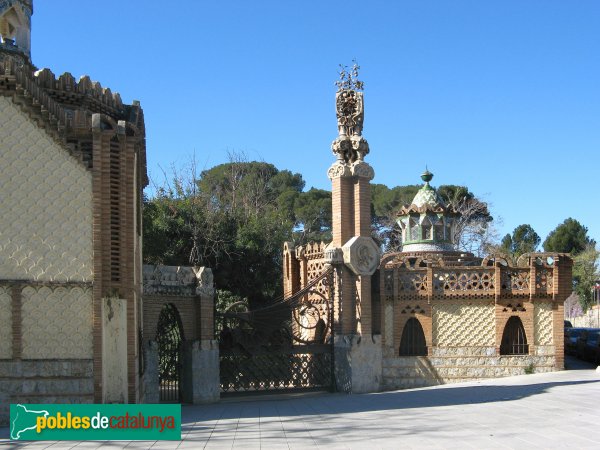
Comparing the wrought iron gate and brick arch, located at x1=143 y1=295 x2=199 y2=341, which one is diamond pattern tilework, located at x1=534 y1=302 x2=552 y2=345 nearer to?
the wrought iron gate

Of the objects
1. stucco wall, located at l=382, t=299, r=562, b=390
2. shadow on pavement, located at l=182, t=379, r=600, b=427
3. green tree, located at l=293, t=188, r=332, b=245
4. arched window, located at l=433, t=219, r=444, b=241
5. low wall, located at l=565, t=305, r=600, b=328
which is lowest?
low wall, located at l=565, t=305, r=600, b=328

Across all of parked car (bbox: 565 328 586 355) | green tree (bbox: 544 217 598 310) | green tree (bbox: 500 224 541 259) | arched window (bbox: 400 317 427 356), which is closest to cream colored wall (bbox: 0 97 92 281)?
arched window (bbox: 400 317 427 356)

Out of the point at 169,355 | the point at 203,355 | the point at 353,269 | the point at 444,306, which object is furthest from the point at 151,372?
the point at 444,306

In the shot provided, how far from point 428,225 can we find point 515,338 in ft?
14.5

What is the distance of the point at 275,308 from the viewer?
59.9ft

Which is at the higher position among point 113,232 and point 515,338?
point 113,232

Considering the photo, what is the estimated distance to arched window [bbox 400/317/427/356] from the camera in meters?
19.4

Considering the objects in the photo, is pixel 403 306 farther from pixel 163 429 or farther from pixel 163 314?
pixel 163 429

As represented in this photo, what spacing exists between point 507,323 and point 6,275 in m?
12.2

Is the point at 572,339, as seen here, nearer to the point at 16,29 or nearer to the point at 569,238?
the point at 16,29

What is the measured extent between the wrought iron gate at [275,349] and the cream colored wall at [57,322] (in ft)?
17.6

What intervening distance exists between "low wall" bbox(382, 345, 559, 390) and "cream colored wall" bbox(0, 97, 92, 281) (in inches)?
368

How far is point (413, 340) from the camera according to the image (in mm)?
19453

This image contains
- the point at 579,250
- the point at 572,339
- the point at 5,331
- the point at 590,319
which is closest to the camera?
the point at 5,331
